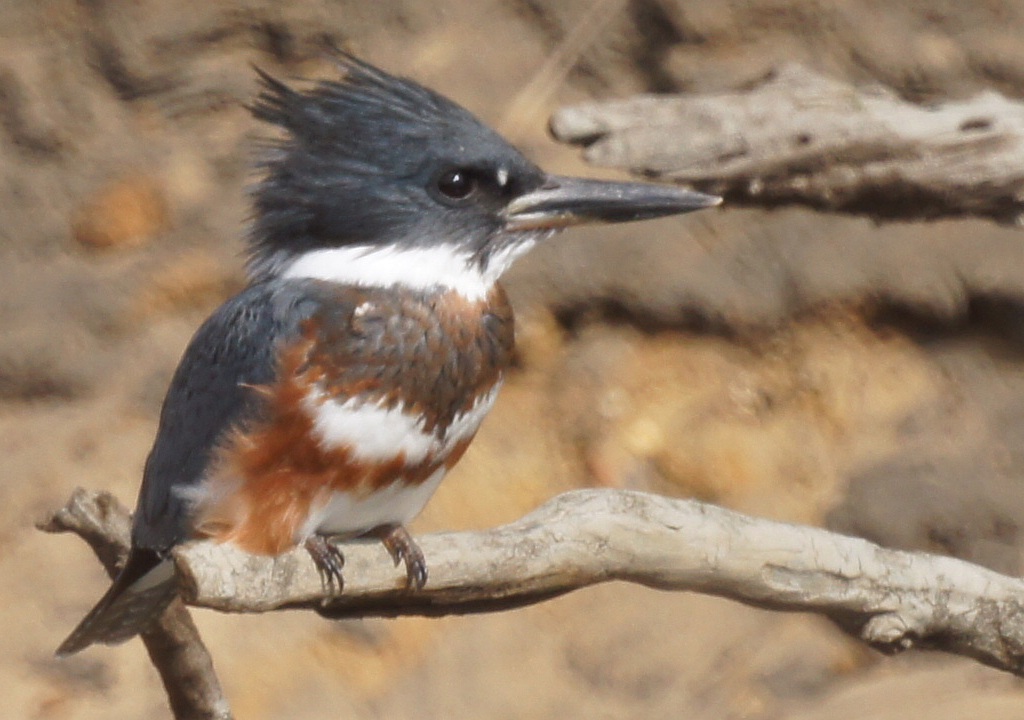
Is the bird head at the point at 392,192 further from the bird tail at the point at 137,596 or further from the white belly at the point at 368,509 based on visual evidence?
the bird tail at the point at 137,596

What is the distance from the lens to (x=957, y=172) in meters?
3.87

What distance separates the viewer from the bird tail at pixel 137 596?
239 centimetres

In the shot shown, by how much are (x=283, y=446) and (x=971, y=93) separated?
2755mm

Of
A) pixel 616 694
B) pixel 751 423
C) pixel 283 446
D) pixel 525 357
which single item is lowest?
pixel 616 694

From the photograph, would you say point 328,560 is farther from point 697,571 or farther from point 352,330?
point 697,571

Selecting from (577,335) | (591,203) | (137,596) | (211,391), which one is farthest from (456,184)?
(577,335)

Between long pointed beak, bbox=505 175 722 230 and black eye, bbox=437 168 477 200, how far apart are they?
7cm

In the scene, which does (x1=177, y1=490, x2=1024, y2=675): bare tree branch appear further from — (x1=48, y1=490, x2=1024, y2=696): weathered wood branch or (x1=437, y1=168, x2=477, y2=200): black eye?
(x1=437, y1=168, x2=477, y2=200): black eye

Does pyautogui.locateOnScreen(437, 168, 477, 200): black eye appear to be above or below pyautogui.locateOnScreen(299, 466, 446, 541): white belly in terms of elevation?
above

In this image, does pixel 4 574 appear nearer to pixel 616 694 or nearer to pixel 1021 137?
pixel 616 694

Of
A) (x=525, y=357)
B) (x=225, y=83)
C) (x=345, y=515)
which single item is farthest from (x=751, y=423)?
(x=345, y=515)

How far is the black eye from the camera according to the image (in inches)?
90.0

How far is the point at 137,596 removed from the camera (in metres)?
2.44

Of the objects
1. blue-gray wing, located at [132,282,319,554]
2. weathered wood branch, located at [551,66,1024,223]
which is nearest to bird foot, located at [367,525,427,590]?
blue-gray wing, located at [132,282,319,554]
